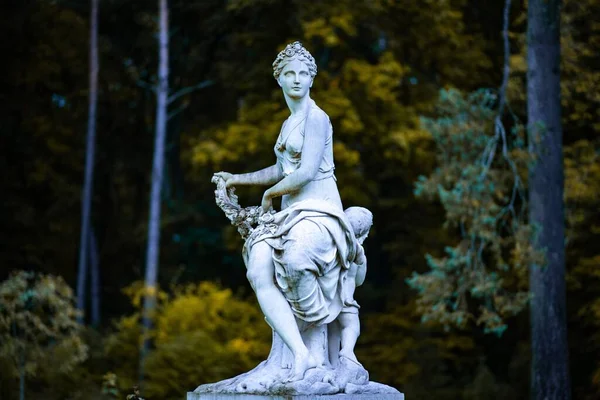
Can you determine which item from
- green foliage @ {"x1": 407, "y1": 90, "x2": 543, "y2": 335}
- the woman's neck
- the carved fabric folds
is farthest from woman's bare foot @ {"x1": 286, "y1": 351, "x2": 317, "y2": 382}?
green foliage @ {"x1": 407, "y1": 90, "x2": 543, "y2": 335}

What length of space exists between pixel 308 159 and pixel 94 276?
57.6 feet

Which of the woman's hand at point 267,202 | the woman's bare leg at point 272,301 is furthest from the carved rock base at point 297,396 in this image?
the woman's hand at point 267,202

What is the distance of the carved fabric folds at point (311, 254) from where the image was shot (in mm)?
8188

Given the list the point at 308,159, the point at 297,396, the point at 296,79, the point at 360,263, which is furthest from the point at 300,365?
the point at 296,79

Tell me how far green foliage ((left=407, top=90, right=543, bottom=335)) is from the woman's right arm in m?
8.05

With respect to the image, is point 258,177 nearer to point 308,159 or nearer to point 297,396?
point 308,159

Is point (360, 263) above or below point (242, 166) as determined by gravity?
below

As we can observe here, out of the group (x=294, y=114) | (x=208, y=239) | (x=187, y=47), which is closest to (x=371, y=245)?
(x=208, y=239)

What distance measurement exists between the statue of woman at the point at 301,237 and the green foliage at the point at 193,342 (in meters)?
10.5

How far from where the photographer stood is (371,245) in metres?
24.6

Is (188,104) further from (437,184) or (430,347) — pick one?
(437,184)

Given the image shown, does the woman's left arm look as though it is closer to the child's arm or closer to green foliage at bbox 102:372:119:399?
the child's arm

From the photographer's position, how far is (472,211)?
1748cm

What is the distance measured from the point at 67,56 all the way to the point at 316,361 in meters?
18.3
